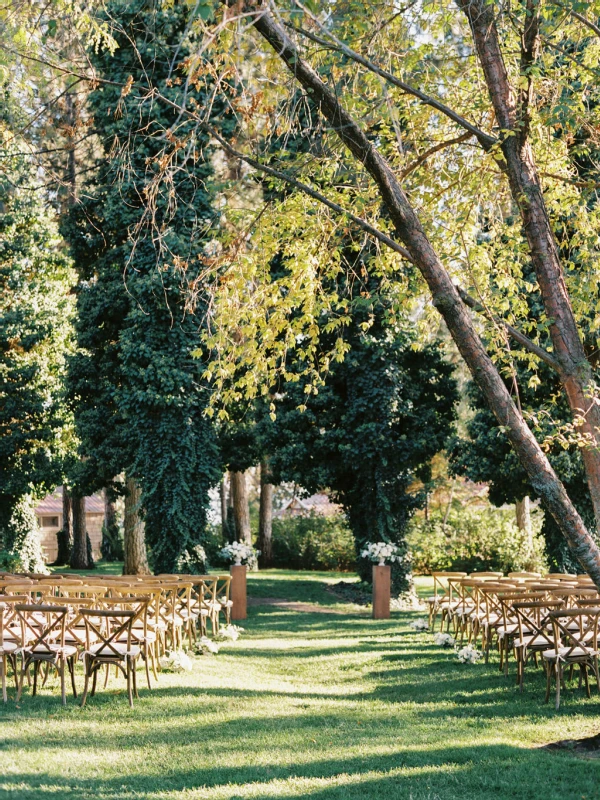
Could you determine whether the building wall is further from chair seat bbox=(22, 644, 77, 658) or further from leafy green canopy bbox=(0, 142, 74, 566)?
chair seat bbox=(22, 644, 77, 658)

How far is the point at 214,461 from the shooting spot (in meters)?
19.0

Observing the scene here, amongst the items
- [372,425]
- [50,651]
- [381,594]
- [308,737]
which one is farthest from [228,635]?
[308,737]

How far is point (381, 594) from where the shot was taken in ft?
57.3

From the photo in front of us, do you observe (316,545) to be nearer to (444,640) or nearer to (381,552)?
(381,552)

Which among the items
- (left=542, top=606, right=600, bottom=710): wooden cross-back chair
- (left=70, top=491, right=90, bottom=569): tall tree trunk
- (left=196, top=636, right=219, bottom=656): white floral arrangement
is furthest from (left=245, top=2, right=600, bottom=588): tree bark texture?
(left=70, top=491, right=90, bottom=569): tall tree trunk

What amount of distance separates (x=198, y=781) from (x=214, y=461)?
13.0 meters

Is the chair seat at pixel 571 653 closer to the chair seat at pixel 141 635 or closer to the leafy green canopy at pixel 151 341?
the chair seat at pixel 141 635

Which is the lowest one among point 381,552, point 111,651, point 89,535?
point 111,651

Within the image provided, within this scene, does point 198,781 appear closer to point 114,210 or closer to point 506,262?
point 506,262

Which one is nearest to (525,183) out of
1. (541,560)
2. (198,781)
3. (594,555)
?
(594,555)

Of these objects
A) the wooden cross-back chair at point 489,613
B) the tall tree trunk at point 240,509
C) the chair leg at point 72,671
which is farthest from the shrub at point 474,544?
the chair leg at point 72,671

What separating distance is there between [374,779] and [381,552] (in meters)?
11.9

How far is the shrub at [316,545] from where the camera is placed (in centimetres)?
3036

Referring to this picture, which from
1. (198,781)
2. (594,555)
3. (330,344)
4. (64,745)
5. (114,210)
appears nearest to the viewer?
(198,781)
